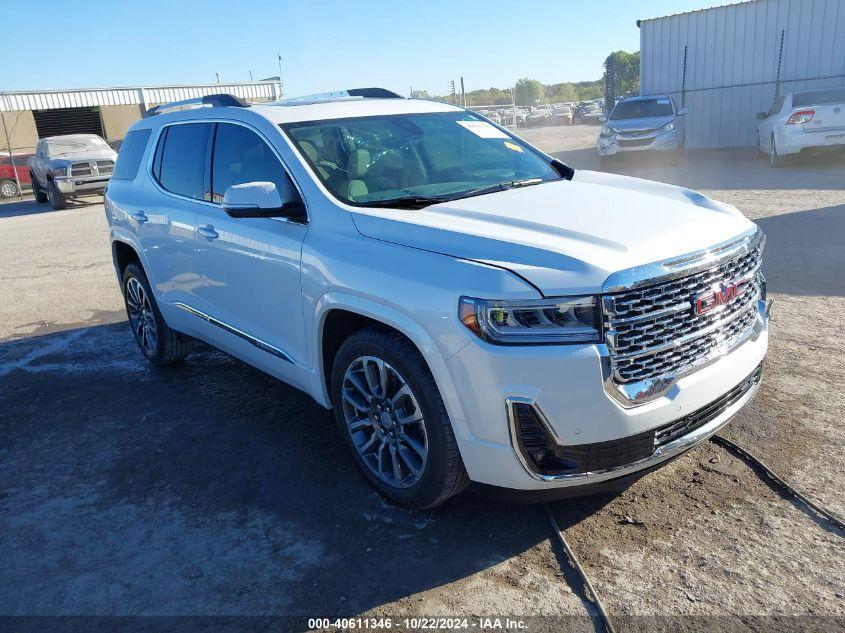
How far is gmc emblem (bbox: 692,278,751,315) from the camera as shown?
9.45 ft

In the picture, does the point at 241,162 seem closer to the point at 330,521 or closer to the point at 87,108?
the point at 330,521

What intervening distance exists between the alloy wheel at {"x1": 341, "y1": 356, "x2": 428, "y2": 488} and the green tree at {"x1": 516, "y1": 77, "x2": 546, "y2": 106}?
94.9m

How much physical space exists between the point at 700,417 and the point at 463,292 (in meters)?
1.17

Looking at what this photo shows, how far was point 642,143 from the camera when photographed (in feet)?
53.6

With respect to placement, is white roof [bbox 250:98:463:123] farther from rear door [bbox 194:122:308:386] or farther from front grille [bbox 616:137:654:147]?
front grille [bbox 616:137:654:147]

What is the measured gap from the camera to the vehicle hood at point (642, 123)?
53.4 ft

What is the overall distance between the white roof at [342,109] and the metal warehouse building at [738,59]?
17.7 m

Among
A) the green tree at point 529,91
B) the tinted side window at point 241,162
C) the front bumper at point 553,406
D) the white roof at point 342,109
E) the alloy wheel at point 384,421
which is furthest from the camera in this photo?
the green tree at point 529,91

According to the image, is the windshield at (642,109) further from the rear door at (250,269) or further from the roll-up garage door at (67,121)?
the roll-up garage door at (67,121)


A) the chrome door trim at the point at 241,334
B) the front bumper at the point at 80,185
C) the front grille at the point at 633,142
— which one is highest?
the chrome door trim at the point at 241,334

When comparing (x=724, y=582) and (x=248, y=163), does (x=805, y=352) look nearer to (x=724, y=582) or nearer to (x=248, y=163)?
(x=724, y=582)

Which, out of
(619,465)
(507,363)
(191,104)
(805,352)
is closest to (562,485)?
(619,465)

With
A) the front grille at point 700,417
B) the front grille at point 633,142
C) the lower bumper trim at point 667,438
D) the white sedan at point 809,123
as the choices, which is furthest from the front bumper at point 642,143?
the lower bumper trim at point 667,438

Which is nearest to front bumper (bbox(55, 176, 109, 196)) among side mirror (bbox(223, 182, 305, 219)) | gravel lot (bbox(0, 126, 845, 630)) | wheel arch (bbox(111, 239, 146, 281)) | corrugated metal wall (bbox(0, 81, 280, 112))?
corrugated metal wall (bbox(0, 81, 280, 112))
